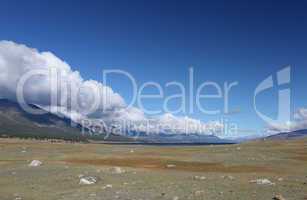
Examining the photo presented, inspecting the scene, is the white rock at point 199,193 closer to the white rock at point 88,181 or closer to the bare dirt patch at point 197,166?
the white rock at point 88,181

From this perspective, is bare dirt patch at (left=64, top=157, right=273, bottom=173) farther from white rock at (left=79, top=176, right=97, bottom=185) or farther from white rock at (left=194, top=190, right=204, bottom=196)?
white rock at (left=194, top=190, right=204, bottom=196)

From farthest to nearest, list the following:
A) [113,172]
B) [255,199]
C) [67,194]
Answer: [113,172], [67,194], [255,199]

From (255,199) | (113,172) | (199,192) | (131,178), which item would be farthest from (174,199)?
(113,172)

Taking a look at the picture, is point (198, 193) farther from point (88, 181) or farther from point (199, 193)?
point (88, 181)

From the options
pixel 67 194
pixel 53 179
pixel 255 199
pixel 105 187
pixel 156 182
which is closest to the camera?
pixel 255 199

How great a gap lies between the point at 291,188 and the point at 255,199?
6.87 m

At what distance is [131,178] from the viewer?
38.4 meters

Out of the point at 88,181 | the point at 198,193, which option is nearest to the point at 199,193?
the point at 198,193

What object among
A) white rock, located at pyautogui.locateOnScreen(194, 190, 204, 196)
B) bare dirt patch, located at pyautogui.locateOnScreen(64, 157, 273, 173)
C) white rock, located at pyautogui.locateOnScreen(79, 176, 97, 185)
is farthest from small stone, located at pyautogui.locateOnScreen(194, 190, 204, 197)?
bare dirt patch, located at pyautogui.locateOnScreen(64, 157, 273, 173)

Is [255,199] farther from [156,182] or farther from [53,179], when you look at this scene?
[53,179]

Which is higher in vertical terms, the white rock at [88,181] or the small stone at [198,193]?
the small stone at [198,193]

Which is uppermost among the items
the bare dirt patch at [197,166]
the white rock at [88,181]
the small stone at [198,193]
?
the small stone at [198,193]

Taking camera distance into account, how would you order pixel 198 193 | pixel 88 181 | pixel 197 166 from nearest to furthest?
pixel 198 193
pixel 88 181
pixel 197 166

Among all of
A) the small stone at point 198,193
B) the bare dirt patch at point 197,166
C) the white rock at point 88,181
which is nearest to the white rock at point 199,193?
the small stone at point 198,193
